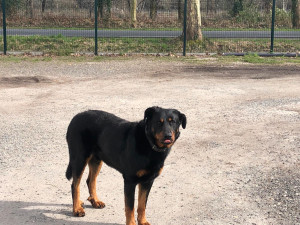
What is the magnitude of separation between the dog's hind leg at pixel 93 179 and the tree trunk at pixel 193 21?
619 inches

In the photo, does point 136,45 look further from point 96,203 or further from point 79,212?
point 79,212

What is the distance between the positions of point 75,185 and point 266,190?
2463 mm

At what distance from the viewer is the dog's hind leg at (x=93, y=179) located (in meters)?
6.35

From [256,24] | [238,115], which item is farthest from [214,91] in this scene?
[256,24]

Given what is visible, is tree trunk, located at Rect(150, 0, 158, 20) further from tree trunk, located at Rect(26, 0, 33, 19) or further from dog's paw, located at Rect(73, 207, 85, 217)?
dog's paw, located at Rect(73, 207, 85, 217)

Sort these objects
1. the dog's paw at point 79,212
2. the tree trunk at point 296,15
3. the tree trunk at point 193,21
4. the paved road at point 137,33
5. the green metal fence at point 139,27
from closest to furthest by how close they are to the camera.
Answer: the dog's paw at point 79,212, the green metal fence at point 139,27, the tree trunk at point 193,21, the paved road at point 137,33, the tree trunk at point 296,15

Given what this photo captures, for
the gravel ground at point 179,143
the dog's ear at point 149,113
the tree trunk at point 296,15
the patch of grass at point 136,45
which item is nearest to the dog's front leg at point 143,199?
the gravel ground at point 179,143

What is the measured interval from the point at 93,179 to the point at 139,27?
23261 mm

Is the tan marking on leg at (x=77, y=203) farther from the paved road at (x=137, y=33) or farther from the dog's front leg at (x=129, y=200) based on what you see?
the paved road at (x=137, y=33)

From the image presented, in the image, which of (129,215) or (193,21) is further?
(193,21)

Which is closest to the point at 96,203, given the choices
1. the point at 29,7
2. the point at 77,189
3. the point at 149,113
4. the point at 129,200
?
the point at 77,189

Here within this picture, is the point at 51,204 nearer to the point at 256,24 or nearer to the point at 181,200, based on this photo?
the point at 181,200

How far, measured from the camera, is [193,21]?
21.5 metres

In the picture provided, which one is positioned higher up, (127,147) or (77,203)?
(127,147)
